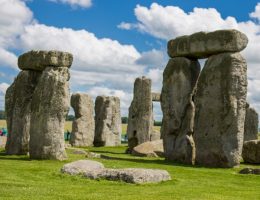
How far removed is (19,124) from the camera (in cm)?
2181

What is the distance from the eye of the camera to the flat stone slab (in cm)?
1353

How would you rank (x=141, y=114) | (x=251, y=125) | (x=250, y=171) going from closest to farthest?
(x=250, y=171), (x=141, y=114), (x=251, y=125)

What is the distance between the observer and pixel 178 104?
77.1 ft

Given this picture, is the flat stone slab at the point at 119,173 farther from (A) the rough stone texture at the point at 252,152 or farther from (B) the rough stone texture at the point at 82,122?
(B) the rough stone texture at the point at 82,122

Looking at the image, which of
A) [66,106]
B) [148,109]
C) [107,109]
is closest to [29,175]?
[66,106]

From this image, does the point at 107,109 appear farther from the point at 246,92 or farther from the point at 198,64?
the point at 246,92

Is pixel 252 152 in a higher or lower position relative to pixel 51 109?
lower

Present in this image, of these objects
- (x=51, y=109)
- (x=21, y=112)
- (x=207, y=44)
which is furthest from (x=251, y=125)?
(x=51, y=109)

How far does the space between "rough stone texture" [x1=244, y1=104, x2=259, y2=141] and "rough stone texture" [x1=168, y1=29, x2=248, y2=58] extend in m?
10.8

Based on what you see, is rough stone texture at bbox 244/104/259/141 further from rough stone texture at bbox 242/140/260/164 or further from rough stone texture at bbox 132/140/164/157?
rough stone texture at bbox 242/140/260/164

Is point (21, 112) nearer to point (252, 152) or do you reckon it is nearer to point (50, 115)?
point (50, 115)

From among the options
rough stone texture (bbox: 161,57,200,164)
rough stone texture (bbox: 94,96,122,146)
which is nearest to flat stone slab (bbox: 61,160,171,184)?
rough stone texture (bbox: 161,57,200,164)

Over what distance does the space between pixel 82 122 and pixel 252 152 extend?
663 inches

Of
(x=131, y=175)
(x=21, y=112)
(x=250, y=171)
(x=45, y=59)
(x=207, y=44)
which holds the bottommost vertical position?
(x=131, y=175)
